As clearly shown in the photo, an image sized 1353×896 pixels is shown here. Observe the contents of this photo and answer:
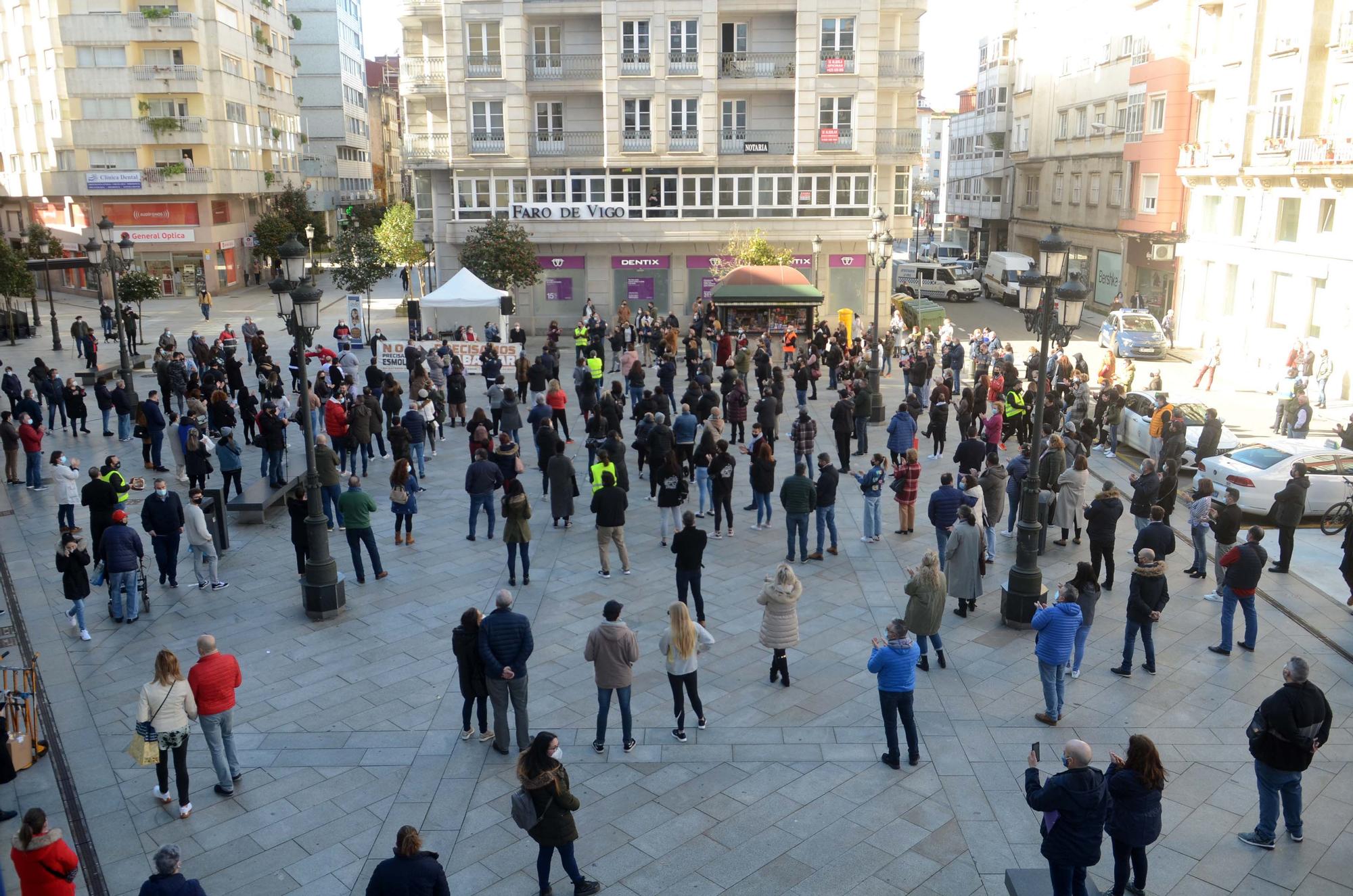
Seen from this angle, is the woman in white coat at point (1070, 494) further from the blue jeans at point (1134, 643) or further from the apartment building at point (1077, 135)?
the apartment building at point (1077, 135)

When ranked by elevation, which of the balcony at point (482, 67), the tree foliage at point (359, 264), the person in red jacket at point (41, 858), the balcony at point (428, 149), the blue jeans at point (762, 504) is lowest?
the blue jeans at point (762, 504)

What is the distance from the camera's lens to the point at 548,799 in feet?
24.6

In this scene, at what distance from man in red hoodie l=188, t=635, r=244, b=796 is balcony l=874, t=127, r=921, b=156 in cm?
3541

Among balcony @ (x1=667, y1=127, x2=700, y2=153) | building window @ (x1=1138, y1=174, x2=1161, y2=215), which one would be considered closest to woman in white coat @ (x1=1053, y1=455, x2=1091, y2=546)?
balcony @ (x1=667, y1=127, x2=700, y2=153)

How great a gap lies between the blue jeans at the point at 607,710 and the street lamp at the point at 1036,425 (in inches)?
215

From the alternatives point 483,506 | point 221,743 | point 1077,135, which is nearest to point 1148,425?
point 483,506

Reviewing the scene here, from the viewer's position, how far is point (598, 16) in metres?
40.1

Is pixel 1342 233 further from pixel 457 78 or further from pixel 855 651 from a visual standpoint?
pixel 457 78

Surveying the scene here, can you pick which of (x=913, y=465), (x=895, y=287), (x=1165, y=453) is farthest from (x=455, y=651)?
(x=895, y=287)

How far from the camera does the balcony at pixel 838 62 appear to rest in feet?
127

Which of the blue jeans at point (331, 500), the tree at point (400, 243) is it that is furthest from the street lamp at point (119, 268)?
the tree at point (400, 243)

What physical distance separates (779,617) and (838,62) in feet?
107

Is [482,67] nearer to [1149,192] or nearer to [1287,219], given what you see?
[1149,192]

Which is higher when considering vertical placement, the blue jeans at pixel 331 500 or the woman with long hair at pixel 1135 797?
the woman with long hair at pixel 1135 797
